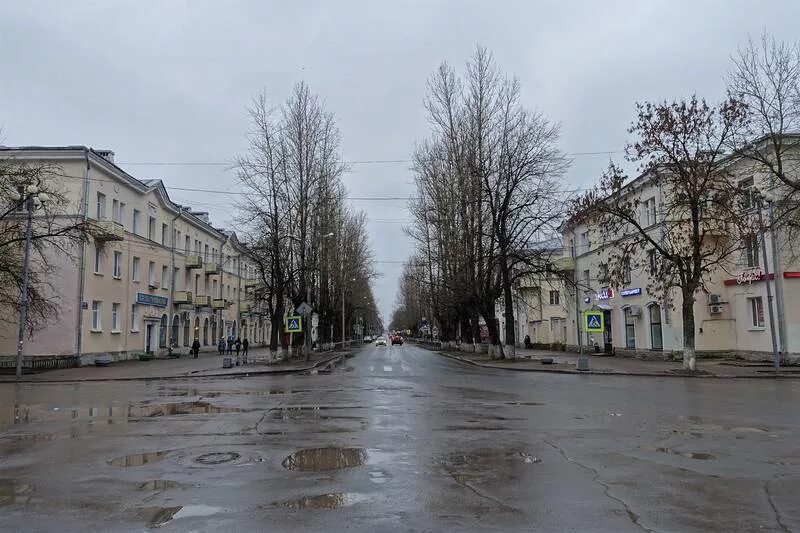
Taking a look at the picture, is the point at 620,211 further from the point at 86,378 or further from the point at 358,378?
the point at 86,378

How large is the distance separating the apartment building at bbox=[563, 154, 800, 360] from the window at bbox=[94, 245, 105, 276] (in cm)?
2901

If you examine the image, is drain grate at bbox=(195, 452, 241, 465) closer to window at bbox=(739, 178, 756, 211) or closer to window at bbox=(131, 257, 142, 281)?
window at bbox=(739, 178, 756, 211)

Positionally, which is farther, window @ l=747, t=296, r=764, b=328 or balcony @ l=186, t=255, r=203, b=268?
balcony @ l=186, t=255, r=203, b=268

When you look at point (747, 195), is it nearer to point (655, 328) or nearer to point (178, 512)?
point (655, 328)

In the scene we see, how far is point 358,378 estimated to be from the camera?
80.3 ft

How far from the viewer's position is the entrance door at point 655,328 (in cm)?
3919

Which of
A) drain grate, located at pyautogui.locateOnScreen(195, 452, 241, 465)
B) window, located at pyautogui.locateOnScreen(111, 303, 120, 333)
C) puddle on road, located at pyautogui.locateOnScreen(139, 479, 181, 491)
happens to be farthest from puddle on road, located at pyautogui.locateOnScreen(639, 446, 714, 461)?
window, located at pyautogui.locateOnScreen(111, 303, 120, 333)

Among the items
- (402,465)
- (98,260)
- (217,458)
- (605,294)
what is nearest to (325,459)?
(402,465)

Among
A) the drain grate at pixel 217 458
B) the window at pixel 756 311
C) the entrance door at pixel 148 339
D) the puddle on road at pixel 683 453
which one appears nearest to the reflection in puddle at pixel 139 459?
the drain grate at pixel 217 458

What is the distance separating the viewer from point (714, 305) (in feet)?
117

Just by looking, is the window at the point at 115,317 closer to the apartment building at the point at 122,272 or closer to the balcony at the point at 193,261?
the apartment building at the point at 122,272

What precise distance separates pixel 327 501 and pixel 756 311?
114ft

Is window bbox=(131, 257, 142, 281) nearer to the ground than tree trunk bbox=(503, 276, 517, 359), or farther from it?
farther from it

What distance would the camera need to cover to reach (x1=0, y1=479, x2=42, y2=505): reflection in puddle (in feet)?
20.9
